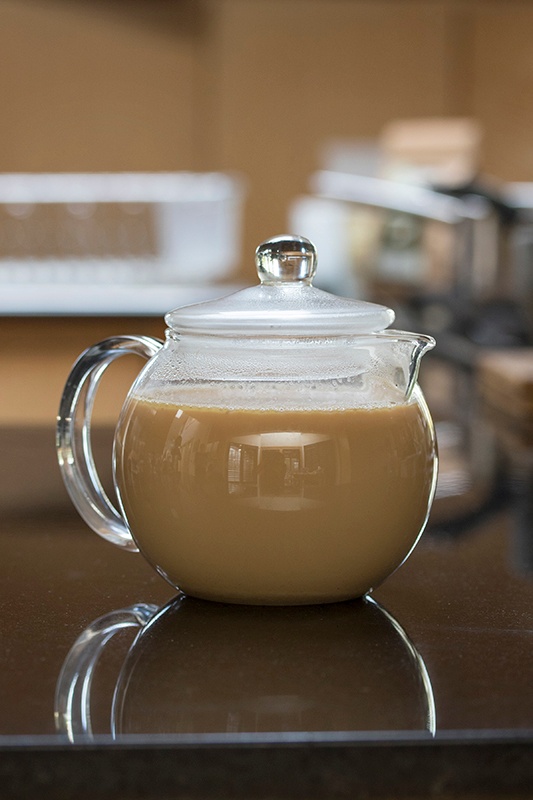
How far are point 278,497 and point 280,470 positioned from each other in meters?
0.01

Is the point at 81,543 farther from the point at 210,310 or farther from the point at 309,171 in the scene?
the point at 309,171

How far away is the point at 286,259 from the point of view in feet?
1.75

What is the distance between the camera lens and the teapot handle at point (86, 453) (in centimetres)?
57

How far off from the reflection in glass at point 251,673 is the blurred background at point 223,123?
98.2 inches

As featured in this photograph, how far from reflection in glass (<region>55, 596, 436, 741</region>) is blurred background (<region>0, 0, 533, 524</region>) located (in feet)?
8.19

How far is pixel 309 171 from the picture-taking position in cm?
350

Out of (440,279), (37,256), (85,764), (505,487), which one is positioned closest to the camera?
(85,764)

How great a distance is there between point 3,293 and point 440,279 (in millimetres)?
1197

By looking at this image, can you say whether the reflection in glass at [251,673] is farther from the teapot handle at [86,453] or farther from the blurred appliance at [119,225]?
the blurred appliance at [119,225]

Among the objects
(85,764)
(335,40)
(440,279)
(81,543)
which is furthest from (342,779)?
(335,40)

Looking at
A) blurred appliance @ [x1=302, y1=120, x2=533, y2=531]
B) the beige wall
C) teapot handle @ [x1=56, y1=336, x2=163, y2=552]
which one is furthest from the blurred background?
teapot handle @ [x1=56, y1=336, x2=163, y2=552]

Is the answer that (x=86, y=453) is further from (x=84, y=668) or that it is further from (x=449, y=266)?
(x=449, y=266)

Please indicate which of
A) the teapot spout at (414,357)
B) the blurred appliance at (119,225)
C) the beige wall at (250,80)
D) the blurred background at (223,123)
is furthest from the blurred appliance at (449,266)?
the teapot spout at (414,357)

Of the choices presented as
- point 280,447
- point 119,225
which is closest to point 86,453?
point 280,447
